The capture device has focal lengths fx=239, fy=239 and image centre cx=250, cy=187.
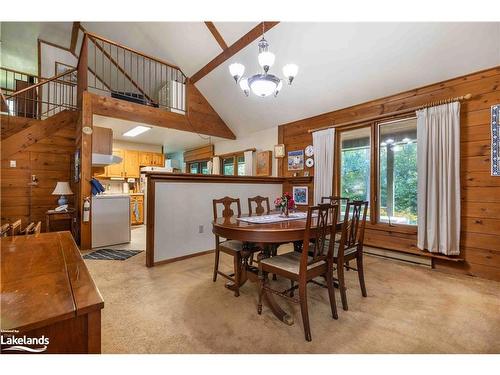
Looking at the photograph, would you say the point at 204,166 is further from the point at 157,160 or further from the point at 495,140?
the point at 495,140

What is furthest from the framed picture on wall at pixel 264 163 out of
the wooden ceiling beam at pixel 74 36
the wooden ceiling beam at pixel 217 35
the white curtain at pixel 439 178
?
the wooden ceiling beam at pixel 74 36

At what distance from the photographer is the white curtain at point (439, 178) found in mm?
2852

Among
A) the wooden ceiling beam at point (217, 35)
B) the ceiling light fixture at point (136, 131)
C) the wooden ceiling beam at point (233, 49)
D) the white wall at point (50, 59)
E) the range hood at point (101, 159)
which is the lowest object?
the range hood at point (101, 159)

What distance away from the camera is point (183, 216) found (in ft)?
11.3

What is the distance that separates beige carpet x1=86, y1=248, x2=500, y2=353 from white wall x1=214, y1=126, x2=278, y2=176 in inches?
127

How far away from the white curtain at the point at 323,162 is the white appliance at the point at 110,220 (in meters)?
3.44

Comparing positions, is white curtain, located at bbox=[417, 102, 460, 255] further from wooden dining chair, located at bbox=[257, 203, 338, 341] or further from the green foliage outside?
wooden dining chair, located at bbox=[257, 203, 338, 341]

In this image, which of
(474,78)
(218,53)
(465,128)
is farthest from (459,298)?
(218,53)

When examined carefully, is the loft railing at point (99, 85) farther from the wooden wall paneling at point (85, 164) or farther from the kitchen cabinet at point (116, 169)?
the kitchen cabinet at point (116, 169)

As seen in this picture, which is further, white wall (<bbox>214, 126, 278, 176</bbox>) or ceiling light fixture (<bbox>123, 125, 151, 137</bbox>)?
white wall (<bbox>214, 126, 278, 176</bbox>)

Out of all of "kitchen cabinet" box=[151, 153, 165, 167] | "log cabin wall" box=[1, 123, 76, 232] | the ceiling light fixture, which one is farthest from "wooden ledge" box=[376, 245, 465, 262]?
"kitchen cabinet" box=[151, 153, 165, 167]

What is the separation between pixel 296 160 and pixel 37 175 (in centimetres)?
501

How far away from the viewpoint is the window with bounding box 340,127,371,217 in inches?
152
